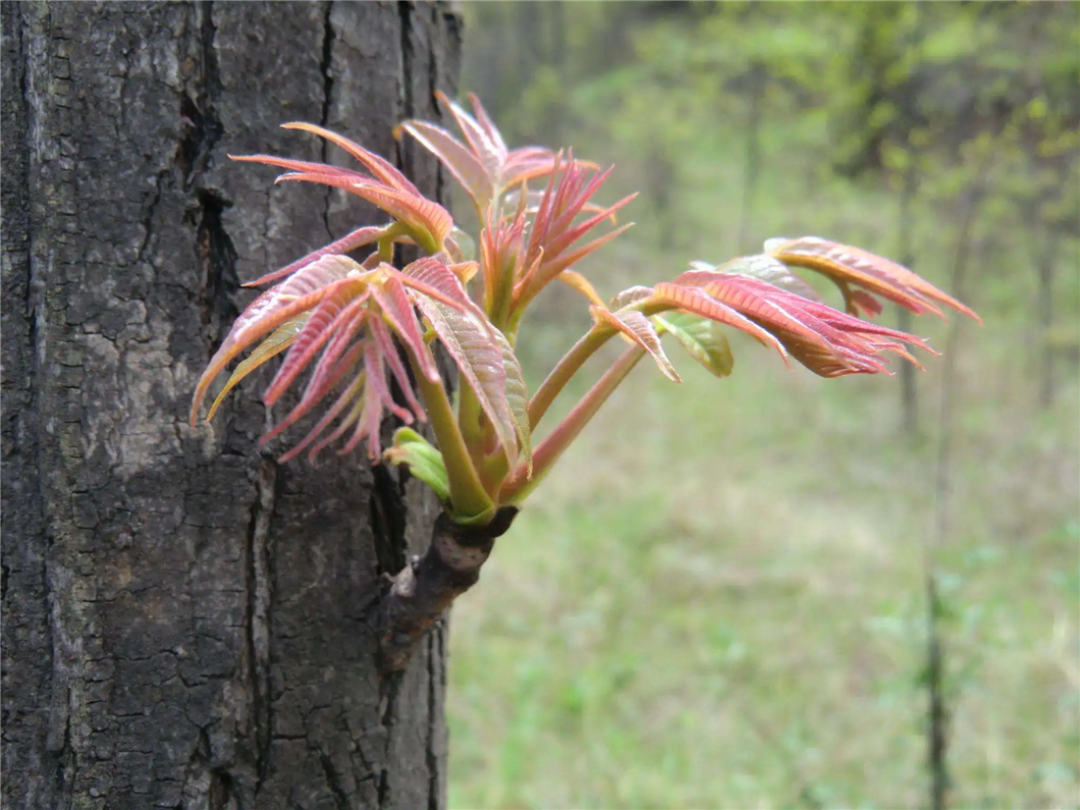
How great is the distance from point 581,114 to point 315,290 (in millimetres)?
11265

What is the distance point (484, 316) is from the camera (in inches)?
21.9

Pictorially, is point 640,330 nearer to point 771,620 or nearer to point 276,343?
point 276,343

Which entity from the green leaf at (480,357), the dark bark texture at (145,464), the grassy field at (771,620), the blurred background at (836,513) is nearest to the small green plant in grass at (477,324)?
the green leaf at (480,357)

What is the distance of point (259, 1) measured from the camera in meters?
0.87

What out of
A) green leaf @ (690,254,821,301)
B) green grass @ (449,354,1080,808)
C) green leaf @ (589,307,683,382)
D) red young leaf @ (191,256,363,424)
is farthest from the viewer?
green grass @ (449,354,1080,808)

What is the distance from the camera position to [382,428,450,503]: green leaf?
777mm

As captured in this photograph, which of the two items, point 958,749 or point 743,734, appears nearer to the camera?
point 958,749

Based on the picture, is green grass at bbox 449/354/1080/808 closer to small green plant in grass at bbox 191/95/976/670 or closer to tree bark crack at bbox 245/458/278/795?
small green plant in grass at bbox 191/95/976/670

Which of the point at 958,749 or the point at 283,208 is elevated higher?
the point at 283,208

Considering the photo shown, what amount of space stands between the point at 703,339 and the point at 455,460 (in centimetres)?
27

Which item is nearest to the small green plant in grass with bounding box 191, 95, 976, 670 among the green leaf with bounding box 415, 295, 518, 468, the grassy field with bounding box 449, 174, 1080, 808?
the green leaf with bounding box 415, 295, 518, 468

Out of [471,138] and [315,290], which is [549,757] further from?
[315,290]

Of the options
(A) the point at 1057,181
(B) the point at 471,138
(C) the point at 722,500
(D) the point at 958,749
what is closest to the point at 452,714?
(D) the point at 958,749

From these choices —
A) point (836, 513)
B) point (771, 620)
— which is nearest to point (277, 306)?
point (771, 620)
